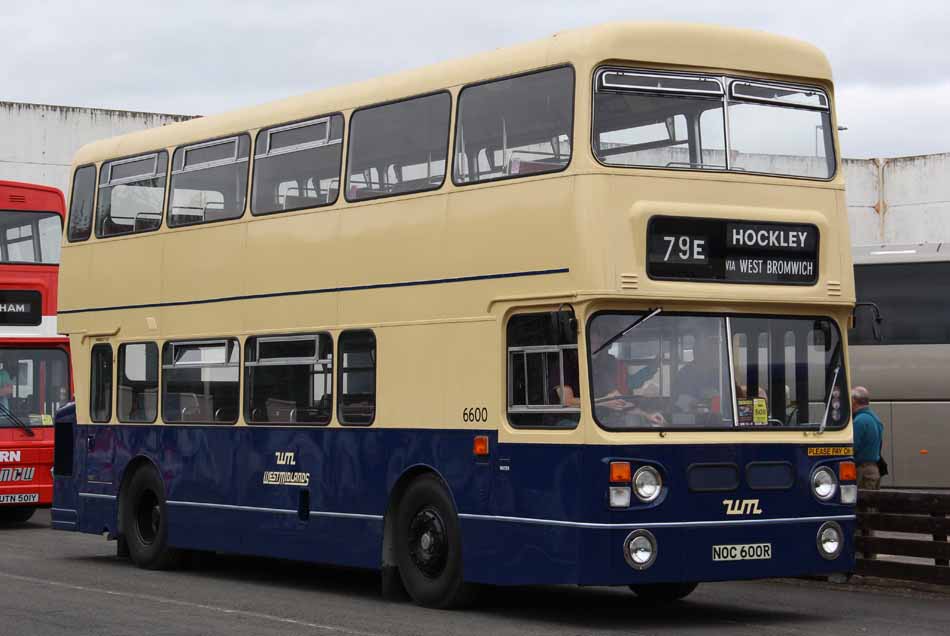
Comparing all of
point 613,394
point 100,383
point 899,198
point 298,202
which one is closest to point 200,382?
point 100,383

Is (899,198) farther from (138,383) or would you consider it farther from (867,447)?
(138,383)

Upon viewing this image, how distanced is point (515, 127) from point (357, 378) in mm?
2990

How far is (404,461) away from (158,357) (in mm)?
4560

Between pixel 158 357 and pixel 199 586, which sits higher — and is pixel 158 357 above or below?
above

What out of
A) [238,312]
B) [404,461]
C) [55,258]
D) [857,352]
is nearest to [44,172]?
[55,258]

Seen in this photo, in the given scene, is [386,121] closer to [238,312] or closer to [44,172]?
[238,312]

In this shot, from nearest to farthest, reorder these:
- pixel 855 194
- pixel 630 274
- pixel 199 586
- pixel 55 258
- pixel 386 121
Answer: pixel 630 274 < pixel 386 121 < pixel 199 586 < pixel 55 258 < pixel 855 194

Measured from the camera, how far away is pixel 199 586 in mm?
16891

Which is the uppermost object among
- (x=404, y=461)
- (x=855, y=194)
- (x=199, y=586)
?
(x=855, y=194)

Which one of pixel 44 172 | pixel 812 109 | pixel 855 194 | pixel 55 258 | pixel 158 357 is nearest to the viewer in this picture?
pixel 812 109

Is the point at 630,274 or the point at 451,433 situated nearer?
the point at 630,274

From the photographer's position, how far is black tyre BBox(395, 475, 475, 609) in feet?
46.9

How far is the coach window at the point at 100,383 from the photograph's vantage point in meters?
19.5

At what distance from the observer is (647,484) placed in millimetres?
13086
